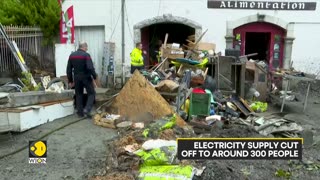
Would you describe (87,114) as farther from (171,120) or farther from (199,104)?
(199,104)

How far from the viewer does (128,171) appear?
228 inches

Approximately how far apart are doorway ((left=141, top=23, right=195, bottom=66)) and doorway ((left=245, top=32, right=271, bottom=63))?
211cm

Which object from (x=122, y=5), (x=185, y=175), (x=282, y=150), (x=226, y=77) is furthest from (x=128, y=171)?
(x=122, y=5)

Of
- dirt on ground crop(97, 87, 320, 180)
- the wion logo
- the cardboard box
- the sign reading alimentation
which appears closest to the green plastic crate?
dirt on ground crop(97, 87, 320, 180)

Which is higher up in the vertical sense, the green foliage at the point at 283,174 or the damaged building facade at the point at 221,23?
the damaged building facade at the point at 221,23

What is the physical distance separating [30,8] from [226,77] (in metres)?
7.14

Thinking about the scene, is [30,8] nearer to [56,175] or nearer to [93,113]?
[93,113]

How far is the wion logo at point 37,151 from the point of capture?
524 cm

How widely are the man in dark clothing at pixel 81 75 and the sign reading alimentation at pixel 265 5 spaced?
616 centimetres

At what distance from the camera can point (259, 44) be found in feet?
48.5

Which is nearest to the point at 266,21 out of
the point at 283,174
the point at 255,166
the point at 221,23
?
the point at 221,23

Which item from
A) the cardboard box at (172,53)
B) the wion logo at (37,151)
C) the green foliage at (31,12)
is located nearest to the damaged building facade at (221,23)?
the green foliage at (31,12)

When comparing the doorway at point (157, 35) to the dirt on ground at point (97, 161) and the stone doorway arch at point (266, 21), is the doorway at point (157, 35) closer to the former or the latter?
the stone doorway arch at point (266, 21)

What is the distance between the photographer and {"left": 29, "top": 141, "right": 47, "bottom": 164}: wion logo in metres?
5.24
